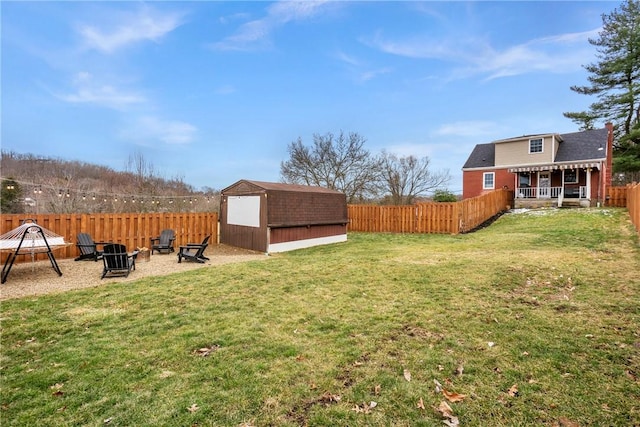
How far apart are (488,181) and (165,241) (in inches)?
931

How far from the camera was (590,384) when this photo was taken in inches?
106

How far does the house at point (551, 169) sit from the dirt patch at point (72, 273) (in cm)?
2097

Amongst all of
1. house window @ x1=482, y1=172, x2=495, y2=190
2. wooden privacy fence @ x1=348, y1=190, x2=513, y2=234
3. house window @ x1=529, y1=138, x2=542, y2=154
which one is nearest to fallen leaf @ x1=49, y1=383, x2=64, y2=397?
wooden privacy fence @ x1=348, y1=190, x2=513, y2=234

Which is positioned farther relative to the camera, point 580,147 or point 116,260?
point 580,147

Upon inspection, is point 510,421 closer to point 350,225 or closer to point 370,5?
point 370,5

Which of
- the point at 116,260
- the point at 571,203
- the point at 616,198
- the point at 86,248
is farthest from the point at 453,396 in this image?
the point at 616,198

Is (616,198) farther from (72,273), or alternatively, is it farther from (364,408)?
(72,273)

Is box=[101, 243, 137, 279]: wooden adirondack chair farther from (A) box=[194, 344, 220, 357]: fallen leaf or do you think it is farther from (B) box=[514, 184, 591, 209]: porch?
(B) box=[514, 184, 591, 209]: porch

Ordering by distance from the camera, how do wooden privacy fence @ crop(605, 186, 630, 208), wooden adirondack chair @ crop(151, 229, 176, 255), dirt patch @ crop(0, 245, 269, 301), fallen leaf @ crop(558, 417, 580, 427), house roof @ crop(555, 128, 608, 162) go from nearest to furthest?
fallen leaf @ crop(558, 417, 580, 427), dirt patch @ crop(0, 245, 269, 301), wooden adirondack chair @ crop(151, 229, 176, 255), wooden privacy fence @ crop(605, 186, 630, 208), house roof @ crop(555, 128, 608, 162)

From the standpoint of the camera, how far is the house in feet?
65.7

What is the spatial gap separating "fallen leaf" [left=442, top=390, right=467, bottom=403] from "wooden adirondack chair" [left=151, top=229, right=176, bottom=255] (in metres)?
10.8

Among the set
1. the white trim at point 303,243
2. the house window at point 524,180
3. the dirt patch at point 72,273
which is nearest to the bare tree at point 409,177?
the house window at point 524,180

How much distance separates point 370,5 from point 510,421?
14626 millimetres

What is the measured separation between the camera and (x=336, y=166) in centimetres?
2741
